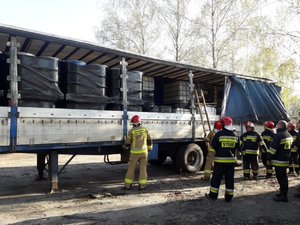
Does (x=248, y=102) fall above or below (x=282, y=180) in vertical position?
above

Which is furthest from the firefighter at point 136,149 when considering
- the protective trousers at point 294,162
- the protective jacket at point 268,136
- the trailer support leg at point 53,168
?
the protective trousers at point 294,162

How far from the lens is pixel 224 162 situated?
5824mm

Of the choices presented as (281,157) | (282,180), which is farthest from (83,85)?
(282,180)

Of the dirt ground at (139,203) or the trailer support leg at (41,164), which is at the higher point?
the trailer support leg at (41,164)

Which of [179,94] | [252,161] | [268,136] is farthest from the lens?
[179,94]

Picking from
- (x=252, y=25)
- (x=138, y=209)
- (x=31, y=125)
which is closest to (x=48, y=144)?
(x=31, y=125)

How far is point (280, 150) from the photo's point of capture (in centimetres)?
600

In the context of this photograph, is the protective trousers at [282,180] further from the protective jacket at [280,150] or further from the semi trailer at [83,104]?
the semi trailer at [83,104]

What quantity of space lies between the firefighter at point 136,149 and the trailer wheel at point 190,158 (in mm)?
1928

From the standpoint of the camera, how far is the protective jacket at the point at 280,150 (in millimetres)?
5934

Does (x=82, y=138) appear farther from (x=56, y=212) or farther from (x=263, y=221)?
(x=263, y=221)

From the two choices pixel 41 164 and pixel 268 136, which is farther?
pixel 268 136

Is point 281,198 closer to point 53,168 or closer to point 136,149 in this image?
point 136,149

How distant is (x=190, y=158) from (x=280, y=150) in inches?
126
